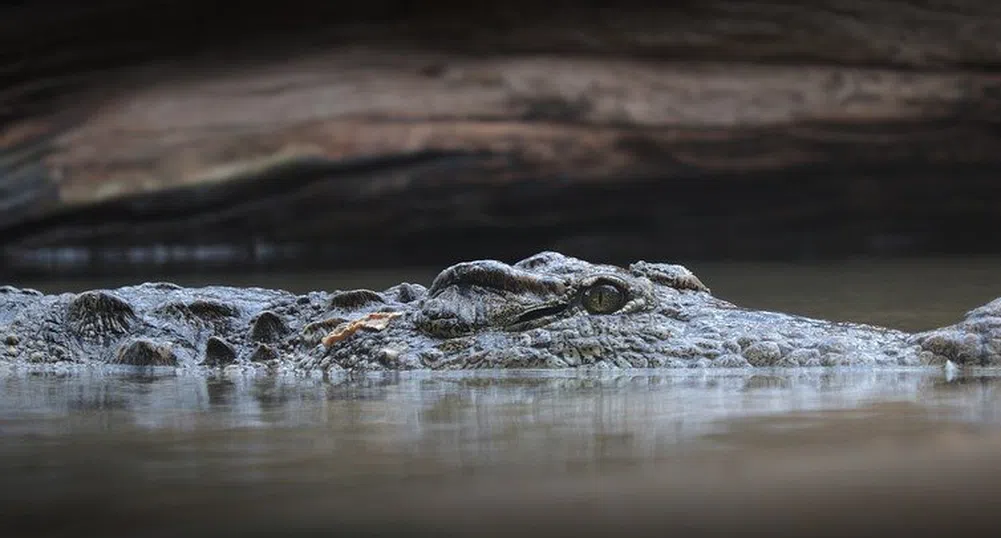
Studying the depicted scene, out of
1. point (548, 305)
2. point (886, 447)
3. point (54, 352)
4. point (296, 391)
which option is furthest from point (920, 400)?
point (54, 352)

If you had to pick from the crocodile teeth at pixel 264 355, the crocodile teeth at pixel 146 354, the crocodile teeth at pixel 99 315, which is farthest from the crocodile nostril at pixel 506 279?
the crocodile teeth at pixel 99 315

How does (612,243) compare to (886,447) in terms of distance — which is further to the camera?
(612,243)

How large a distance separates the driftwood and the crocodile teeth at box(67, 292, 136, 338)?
3.49 meters

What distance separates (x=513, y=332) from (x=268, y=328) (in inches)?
38.3

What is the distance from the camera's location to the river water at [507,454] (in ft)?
6.59

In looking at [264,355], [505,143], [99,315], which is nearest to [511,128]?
[505,143]

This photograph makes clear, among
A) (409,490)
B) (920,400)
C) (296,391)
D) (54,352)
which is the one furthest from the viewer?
(54,352)

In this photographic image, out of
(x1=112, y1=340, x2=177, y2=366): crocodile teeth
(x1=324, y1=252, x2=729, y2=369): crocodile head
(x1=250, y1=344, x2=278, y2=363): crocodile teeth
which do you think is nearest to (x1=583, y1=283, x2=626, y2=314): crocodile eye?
(x1=324, y1=252, x2=729, y2=369): crocodile head

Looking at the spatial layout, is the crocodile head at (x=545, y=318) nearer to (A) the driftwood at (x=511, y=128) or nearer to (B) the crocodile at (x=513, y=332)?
(B) the crocodile at (x=513, y=332)

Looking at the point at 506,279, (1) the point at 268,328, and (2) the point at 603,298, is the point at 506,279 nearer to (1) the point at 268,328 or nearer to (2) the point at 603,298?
(2) the point at 603,298

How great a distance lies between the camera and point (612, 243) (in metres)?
9.04

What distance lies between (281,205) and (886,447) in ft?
22.0

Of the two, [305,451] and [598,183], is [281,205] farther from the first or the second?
[305,451]

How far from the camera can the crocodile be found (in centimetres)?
425
